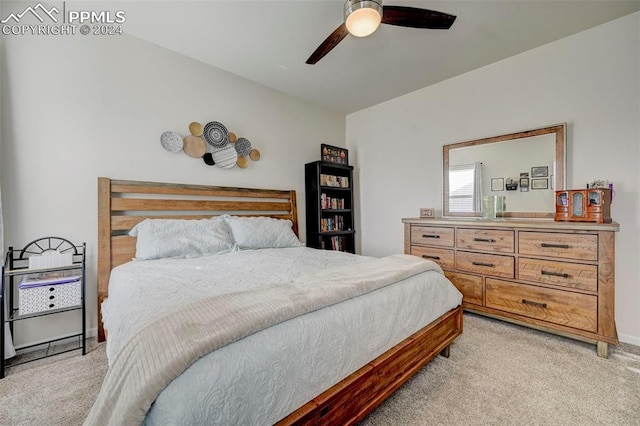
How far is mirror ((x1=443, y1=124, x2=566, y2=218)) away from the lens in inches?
101

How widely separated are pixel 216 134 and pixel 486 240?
9.63 ft

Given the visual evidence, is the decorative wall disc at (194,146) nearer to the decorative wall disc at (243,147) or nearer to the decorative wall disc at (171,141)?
the decorative wall disc at (171,141)

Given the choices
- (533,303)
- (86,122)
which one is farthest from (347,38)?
(533,303)

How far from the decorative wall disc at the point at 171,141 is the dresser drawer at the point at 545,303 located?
326cm

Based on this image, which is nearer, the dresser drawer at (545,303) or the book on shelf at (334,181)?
the dresser drawer at (545,303)

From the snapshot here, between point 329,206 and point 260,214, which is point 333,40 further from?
point 329,206

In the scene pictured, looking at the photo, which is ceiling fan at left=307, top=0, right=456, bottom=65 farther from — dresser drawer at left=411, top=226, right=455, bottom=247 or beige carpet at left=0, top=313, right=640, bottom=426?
beige carpet at left=0, top=313, right=640, bottom=426

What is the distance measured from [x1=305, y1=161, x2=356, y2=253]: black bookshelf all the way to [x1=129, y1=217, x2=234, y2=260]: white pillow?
1.38 meters

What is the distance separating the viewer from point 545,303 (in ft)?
7.25

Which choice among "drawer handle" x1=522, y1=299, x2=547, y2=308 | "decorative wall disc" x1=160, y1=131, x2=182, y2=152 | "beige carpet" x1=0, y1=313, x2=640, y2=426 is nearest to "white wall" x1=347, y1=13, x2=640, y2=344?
"drawer handle" x1=522, y1=299, x2=547, y2=308

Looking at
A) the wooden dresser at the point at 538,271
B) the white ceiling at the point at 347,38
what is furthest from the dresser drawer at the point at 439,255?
the white ceiling at the point at 347,38

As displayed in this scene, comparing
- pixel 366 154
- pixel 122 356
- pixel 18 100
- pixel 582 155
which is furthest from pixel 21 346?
pixel 582 155

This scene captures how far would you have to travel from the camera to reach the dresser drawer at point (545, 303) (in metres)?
2.03

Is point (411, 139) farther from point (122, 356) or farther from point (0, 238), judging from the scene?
point (0, 238)
